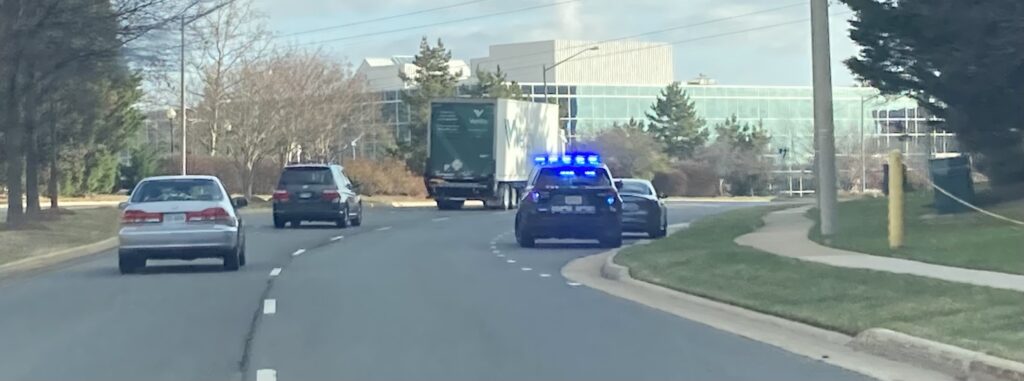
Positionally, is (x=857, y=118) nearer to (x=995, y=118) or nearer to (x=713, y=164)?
(x=713, y=164)

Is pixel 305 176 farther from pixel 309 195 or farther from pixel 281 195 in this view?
pixel 281 195

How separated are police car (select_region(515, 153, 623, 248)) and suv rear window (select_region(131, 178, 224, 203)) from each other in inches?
285

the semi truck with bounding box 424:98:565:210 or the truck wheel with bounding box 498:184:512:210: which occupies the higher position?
the semi truck with bounding box 424:98:565:210

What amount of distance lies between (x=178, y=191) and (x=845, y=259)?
9444mm

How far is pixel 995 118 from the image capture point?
86.9 ft

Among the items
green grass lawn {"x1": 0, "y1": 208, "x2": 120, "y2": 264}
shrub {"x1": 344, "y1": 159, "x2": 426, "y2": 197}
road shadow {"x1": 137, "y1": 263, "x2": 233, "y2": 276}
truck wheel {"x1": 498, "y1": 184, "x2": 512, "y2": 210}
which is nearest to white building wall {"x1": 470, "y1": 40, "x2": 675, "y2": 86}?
shrub {"x1": 344, "y1": 159, "x2": 426, "y2": 197}

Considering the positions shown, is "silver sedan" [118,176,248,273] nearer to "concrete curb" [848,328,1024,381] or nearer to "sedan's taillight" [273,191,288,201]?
"concrete curb" [848,328,1024,381]

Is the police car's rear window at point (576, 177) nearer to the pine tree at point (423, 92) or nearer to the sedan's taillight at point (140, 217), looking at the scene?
the sedan's taillight at point (140, 217)

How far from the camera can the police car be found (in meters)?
27.4

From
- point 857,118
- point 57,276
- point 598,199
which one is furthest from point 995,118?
point 857,118

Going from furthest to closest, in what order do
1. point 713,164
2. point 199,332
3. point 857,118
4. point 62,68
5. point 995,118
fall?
point 857,118
point 713,164
point 62,68
point 995,118
point 199,332

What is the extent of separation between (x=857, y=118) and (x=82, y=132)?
72500 mm

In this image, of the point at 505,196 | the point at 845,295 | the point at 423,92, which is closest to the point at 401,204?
the point at 505,196

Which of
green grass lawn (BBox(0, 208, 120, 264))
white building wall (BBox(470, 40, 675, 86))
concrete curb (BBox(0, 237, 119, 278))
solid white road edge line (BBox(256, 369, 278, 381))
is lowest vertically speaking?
solid white road edge line (BBox(256, 369, 278, 381))
